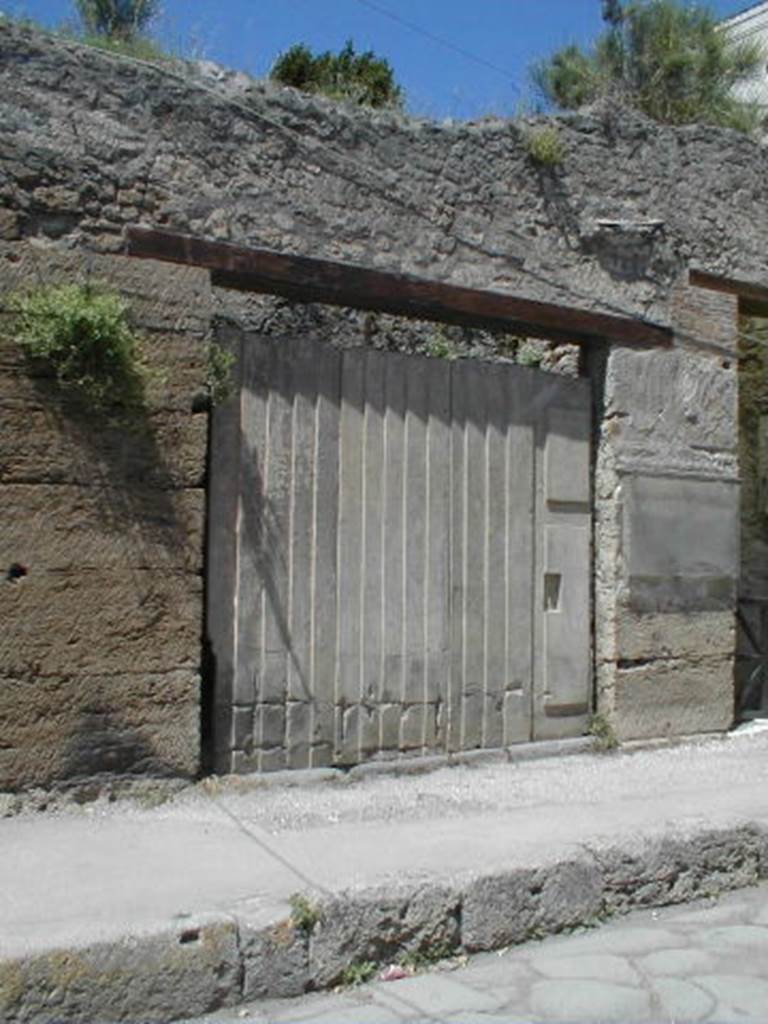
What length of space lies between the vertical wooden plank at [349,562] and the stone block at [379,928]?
5.94ft

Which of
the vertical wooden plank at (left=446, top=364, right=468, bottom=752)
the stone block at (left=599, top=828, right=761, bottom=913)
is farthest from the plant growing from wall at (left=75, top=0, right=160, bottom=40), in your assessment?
the stone block at (left=599, top=828, right=761, bottom=913)

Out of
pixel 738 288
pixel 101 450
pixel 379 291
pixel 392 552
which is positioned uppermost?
pixel 738 288

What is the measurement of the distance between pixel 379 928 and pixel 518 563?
2.80m

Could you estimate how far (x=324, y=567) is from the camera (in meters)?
5.95

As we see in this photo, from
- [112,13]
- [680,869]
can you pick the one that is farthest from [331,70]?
[680,869]

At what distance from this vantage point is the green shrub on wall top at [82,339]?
16.7 ft

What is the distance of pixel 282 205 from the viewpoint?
593cm

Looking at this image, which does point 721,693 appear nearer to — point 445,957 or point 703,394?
point 703,394

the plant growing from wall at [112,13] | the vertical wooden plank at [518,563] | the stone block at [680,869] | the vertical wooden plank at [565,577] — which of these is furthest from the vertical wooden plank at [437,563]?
the plant growing from wall at [112,13]

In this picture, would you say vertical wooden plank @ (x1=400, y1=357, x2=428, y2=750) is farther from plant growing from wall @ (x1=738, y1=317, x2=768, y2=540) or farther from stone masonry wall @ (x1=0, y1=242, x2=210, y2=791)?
plant growing from wall @ (x1=738, y1=317, x2=768, y2=540)

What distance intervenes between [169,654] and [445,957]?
1.87m

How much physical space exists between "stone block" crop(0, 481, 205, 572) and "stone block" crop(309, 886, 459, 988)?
1914mm

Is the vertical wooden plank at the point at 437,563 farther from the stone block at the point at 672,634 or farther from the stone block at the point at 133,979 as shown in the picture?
the stone block at the point at 133,979

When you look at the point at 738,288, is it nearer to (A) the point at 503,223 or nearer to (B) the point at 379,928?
(A) the point at 503,223
